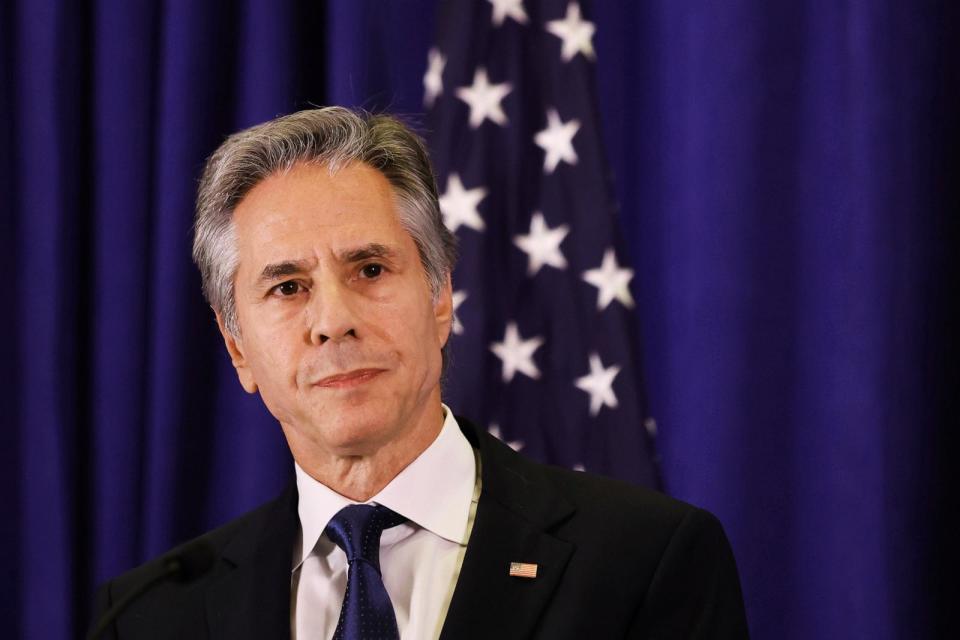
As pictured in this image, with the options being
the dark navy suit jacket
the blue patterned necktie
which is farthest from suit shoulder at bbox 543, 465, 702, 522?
the blue patterned necktie

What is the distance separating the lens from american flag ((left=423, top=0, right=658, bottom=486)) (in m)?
3.15

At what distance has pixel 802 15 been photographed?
3.17m

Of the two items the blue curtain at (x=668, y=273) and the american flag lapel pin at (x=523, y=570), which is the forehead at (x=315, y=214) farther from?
the blue curtain at (x=668, y=273)

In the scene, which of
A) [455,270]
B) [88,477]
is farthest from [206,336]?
[455,270]

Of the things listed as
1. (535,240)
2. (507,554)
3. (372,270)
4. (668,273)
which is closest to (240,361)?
(372,270)

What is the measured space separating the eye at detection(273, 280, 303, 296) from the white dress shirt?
34cm

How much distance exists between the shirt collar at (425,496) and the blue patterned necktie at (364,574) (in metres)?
0.03

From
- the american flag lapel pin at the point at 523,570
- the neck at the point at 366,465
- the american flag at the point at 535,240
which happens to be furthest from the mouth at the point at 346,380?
the american flag at the point at 535,240

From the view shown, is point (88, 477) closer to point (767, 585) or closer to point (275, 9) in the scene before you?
point (275, 9)

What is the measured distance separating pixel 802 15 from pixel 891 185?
50 centimetres

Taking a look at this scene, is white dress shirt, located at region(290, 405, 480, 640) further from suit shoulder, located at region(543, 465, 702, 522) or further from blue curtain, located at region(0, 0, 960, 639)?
blue curtain, located at region(0, 0, 960, 639)

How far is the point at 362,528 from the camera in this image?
2.16 meters

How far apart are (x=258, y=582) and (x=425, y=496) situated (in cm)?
33

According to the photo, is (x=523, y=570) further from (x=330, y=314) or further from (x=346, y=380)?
(x=330, y=314)
